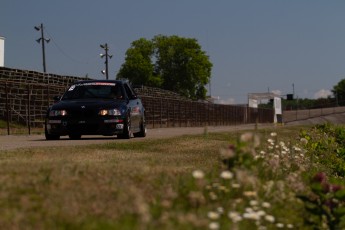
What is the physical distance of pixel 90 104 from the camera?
595 inches

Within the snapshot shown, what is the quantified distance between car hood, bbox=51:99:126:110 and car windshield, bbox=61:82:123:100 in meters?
0.46

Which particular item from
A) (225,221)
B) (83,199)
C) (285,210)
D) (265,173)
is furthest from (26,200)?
(265,173)

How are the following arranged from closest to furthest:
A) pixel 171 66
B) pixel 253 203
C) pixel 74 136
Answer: pixel 253 203 → pixel 74 136 → pixel 171 66

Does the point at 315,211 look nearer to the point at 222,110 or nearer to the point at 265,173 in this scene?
the point at 265,173

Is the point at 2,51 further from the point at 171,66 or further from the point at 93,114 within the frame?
the point at 171,66

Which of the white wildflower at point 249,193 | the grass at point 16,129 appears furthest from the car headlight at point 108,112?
the white wildflower at point 249,193

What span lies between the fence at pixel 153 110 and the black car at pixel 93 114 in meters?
4.86

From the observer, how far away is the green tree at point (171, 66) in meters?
91.8

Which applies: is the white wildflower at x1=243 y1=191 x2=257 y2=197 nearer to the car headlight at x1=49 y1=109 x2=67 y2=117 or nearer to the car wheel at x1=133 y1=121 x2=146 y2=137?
the car headlight at x1=49 y1=109 x2=67 y2=117

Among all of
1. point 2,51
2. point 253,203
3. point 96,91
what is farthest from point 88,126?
point 2,51

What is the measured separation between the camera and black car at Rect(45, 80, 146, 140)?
1498 cm

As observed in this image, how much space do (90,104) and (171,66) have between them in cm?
8072

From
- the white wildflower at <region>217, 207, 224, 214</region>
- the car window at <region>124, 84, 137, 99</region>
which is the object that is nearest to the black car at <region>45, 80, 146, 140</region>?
the car window at <region>124, 84, 137, 99</region>

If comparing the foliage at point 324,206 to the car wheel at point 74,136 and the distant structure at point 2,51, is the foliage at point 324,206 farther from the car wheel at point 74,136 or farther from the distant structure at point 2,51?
the distant structure at point 2,51
